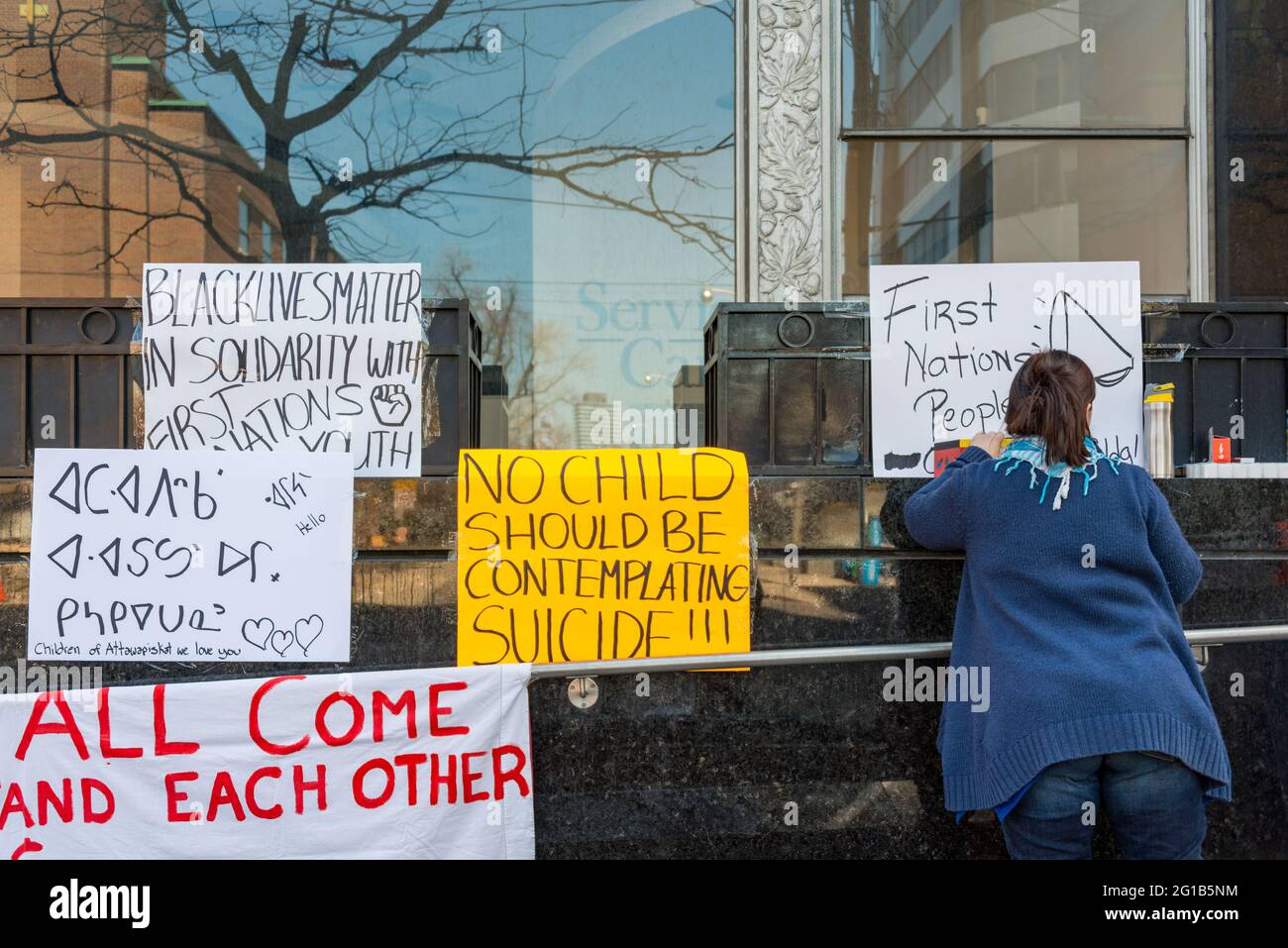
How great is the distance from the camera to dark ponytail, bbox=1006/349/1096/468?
2727 mm

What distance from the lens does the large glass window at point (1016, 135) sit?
538cm

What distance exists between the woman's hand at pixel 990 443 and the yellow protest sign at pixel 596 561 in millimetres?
785

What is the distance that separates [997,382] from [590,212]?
8.11 ft

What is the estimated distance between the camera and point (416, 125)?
5.41 m

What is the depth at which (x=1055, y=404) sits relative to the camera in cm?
276

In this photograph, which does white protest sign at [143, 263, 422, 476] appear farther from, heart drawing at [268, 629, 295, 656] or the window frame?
the window frame

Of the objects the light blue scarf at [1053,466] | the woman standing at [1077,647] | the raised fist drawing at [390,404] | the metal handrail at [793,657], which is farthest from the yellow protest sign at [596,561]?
the light blue scarf at [1053,466]

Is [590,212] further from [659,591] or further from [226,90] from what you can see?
[659,591]

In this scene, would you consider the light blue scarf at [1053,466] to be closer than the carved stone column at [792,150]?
Yes

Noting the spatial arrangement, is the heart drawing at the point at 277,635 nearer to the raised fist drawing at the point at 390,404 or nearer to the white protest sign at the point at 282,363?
the white protest sign at the point at 282,363

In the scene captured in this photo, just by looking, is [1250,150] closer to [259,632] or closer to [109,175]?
[259,632]

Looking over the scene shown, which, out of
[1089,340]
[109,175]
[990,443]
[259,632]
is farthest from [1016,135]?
[109,175]

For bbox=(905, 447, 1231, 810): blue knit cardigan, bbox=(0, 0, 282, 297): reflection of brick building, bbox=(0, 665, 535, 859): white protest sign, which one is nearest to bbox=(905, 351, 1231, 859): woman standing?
bbox=(905, 447, 1231, 810): blue knit cardigan
